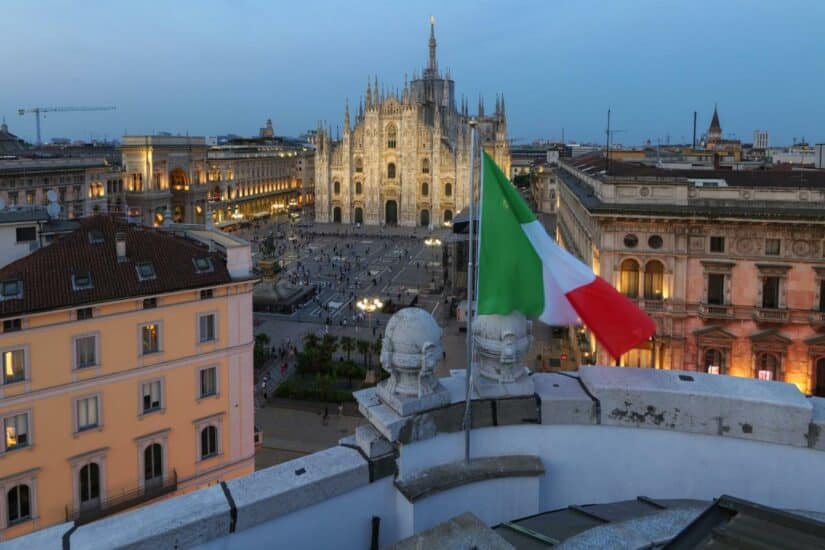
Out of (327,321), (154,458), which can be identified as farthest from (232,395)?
(327,321)

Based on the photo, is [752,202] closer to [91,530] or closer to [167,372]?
[167,372]

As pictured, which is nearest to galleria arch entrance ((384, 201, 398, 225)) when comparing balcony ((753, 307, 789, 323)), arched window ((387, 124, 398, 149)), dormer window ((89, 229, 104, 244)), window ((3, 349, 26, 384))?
arched window ((387, 124, 398, 149))

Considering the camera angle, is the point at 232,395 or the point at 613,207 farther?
the point at 613,207

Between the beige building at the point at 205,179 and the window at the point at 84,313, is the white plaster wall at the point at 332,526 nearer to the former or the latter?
the window at the point at 84,313

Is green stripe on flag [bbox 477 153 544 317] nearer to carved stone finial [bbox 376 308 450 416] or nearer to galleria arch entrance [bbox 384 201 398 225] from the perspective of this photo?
carved stone finial [bbox 376 308 450 416]

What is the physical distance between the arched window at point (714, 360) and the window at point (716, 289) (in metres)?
1.83

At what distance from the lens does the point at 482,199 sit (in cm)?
616

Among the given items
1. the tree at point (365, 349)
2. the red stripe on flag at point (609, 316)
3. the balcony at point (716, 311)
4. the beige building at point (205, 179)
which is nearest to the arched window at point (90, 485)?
the red stripe on flag at point (609, 316)

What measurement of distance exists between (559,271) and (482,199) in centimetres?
96

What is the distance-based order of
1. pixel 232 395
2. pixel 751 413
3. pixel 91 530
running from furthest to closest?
pixel 232 395 → pixel 751 413 → pixel 91 530

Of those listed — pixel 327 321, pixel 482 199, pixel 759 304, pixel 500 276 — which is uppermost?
pixel 482 199

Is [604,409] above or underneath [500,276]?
underneath

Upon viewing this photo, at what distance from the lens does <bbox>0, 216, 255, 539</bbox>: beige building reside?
16.7m

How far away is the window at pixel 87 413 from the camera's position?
17500mm
